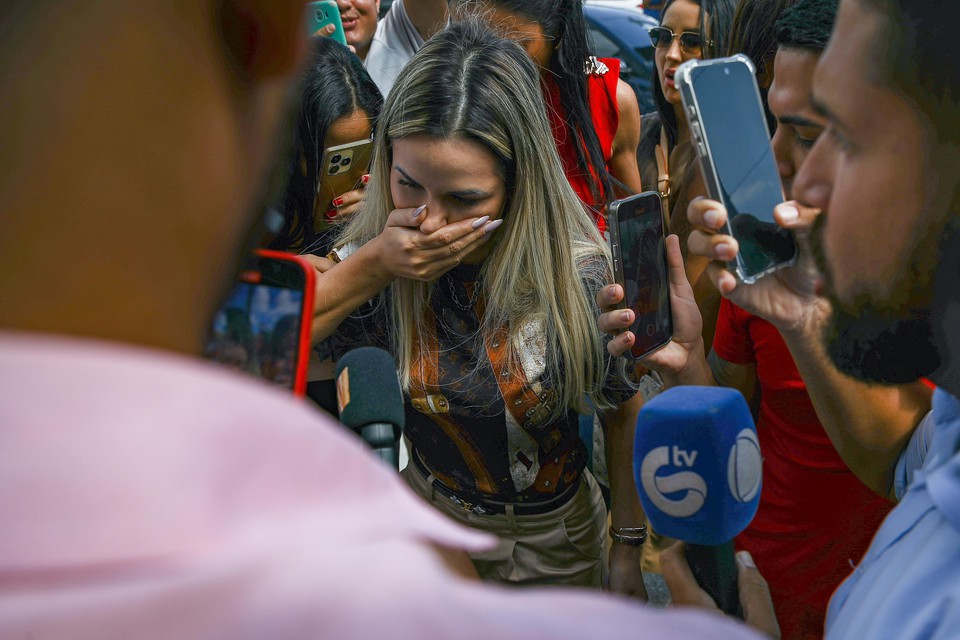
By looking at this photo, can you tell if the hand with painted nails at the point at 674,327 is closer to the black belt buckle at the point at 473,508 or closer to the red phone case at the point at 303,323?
the black belt buckle at the point at 473,508

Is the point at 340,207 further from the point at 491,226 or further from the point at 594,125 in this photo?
the point at 594,125

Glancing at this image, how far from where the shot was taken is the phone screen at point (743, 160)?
4.83ft

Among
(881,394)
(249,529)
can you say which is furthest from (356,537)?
(881,394)

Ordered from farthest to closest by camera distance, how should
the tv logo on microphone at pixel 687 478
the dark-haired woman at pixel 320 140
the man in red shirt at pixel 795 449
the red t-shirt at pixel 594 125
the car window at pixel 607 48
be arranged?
the car window at pixel 607 48
the red t-shirt at pixel 594 125
the dark-haired woman at pixel 320 140
the man in red shirt at pixel 795 449
the tv logo on microphone at pixel 687 478

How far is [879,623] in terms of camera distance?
0.89 metres

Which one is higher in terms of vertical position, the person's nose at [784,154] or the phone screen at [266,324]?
the person's nose at [784,154]

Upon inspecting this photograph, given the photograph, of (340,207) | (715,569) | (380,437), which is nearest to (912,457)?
(715,569)

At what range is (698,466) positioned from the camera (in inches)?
48.1

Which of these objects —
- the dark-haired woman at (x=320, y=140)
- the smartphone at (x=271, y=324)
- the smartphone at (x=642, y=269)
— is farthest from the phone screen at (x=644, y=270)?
the dark-haired woman at (x=320, y=140)

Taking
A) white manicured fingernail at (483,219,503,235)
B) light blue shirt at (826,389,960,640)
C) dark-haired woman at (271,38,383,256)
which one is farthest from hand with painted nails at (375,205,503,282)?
light blue shirt at (826,389,960,640)

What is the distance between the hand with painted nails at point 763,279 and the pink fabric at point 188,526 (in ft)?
3.71

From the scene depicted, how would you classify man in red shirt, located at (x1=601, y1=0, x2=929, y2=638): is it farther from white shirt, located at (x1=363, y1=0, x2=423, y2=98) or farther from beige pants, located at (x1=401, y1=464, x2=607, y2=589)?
white shirt, located at (x1=363, y1=0, x2=423, y2=98)

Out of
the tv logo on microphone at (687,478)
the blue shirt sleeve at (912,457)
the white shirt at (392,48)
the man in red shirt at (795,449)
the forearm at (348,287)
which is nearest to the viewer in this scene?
the tv logo on microphone at (687,478)

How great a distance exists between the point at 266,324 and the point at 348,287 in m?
1.25
